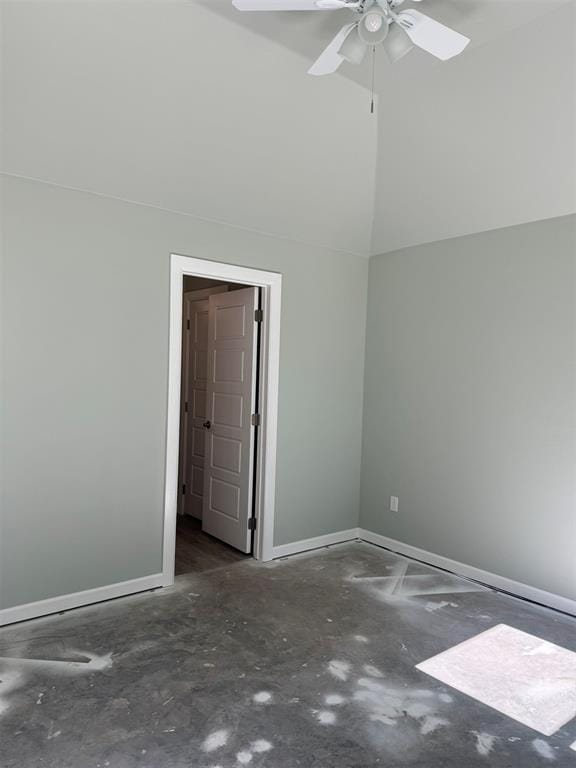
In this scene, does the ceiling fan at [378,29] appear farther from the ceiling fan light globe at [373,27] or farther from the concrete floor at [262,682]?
the concrete floor at [262,682]

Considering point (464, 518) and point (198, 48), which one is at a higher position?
point (198, 48)

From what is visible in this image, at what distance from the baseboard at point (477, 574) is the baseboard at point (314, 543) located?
0.12 metres

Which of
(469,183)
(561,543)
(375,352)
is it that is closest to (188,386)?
(375,352)

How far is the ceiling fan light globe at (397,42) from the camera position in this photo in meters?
2.30

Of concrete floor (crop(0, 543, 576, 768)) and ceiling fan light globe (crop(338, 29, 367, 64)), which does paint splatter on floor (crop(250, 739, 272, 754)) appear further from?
ceiling fan light globe (crop(338, 29, 367, 64))

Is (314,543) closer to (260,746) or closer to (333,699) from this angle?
(333,699)

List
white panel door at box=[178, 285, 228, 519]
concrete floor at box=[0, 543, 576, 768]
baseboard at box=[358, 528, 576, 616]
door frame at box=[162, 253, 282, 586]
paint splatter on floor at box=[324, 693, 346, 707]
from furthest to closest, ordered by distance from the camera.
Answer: white panel door at box=[178, 285, 228, 519] → door frame at box=[162, 253, 282, 586] → baseboard at box=[358, 528, 576, 616] → paint splatter on floor at box=[324, 693, 346, 707] → concrete floor at box=[0, 543, 576, 768]

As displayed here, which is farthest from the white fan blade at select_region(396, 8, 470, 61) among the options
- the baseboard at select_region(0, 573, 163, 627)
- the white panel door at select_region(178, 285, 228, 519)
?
the baseboard at select_region(0, 573, 163, 627)

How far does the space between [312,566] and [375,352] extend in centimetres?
186

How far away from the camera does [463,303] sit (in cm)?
398

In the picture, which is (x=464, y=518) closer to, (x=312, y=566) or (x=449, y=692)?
(x=312, y=566)

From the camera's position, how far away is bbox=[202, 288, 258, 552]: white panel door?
425cm

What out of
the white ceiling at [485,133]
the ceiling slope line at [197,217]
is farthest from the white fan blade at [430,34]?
the ceiling slope line at [197,217]

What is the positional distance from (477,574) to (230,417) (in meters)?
2.22
